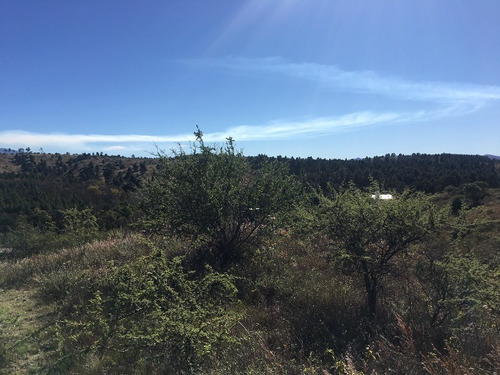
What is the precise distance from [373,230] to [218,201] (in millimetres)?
3279

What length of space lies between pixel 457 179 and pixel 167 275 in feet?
187

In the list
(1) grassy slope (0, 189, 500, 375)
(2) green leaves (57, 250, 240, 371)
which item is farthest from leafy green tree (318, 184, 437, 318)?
(2) green leaves (57, 250, 240, 371)

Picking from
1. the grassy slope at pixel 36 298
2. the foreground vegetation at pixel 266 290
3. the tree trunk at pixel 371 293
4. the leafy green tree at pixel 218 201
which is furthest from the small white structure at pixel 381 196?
the leafy green tree at pixel 218 201

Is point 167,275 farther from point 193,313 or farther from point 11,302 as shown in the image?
point 11,302

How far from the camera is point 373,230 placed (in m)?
4.93

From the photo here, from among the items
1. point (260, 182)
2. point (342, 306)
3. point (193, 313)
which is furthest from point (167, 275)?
point (260, 182)

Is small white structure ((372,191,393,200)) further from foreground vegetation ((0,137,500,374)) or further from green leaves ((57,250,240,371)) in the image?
green leaves ((57,250,240,371))

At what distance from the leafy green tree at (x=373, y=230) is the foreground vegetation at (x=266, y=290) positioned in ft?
0.07

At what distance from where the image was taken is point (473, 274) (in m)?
4.18

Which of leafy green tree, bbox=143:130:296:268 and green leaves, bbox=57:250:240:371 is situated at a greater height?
leafy green tree, bbox=143:130:296:268

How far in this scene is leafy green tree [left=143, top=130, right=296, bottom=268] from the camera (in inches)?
279

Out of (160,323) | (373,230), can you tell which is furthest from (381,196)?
(160,323)

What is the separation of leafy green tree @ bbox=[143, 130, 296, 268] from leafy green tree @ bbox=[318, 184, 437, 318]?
234 centimetres

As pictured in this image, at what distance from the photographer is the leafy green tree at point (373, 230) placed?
4.84 m
